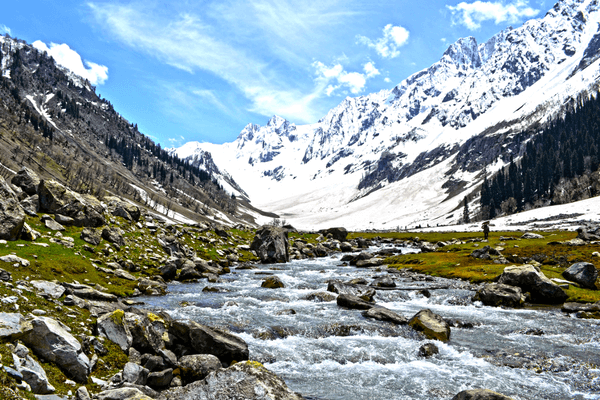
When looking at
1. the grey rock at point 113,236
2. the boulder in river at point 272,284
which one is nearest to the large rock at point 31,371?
the boulder in river at point 272,284

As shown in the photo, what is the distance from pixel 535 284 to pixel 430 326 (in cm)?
1657

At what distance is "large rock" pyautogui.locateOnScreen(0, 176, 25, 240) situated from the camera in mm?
24109

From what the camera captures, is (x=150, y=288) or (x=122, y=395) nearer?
(x=122, y=395)

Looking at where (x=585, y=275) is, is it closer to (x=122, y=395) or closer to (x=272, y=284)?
(x=272, y=284)

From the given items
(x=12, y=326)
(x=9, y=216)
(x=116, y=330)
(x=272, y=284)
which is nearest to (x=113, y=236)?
(x=9, y=216)

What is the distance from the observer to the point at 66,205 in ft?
115

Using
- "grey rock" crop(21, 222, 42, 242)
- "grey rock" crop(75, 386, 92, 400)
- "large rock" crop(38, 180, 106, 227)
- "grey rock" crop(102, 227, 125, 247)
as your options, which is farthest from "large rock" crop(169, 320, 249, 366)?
"large rock" crop(38, 180, 106, 227)

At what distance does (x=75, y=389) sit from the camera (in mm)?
10297

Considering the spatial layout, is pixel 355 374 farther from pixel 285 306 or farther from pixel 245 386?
pixel 285 306

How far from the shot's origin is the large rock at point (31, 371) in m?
9.12

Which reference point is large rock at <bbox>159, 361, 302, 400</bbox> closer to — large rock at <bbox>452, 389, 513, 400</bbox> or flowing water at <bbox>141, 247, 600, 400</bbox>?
flowing water at <bbox>141, 247, 600, 400</bbox>

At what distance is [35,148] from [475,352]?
728 feet

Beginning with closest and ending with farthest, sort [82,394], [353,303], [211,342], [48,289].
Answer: [82,394]
[211,342]
[48,289]
[353,303]

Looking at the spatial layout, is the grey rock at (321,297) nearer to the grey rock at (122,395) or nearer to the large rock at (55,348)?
the large rock at (55,348)
